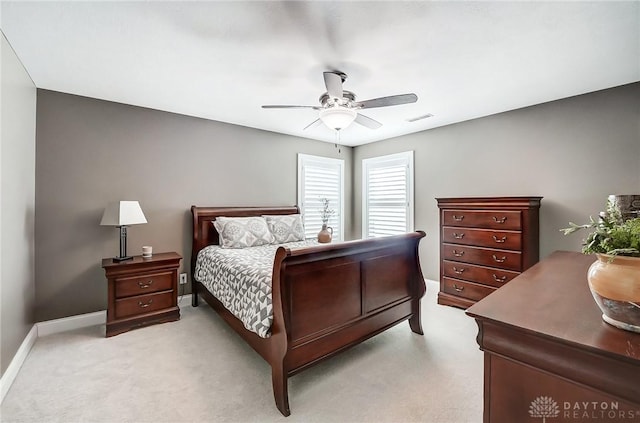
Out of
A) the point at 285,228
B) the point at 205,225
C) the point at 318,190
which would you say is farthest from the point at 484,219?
the point at 205,225

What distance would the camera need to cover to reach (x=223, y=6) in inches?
64.0

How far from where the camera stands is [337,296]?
2068 mm

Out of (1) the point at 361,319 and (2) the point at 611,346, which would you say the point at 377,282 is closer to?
(1) the point at 361,319

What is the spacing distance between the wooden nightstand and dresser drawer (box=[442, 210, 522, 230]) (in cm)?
335

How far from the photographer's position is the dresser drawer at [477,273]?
3.05m

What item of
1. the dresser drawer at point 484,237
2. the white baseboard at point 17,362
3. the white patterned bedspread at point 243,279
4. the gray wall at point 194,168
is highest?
the gray wall at point 194,168

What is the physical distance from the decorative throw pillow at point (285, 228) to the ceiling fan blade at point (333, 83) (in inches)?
85.4

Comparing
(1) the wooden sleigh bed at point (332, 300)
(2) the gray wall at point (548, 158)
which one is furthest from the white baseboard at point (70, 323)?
(2) the gray wall at point (548, 158)

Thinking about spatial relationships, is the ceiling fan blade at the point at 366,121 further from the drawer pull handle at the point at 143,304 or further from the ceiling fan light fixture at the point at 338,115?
the drawer pull handle at the point at 143,304

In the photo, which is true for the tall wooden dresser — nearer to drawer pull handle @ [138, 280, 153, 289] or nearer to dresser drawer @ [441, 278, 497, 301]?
dresser drawer @ [441, 278, 497, 301]

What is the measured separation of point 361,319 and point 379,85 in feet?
7.12

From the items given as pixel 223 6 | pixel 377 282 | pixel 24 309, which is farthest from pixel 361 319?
pixel 24 309

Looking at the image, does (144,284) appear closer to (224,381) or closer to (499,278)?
(224,381)

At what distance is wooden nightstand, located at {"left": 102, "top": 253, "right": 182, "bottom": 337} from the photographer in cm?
273
